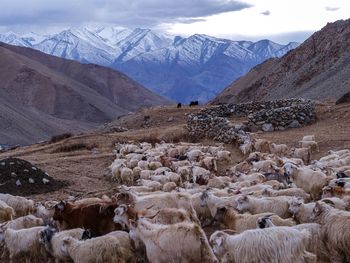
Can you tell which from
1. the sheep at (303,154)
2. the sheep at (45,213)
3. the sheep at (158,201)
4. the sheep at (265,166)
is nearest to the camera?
the sheep at (158,201)

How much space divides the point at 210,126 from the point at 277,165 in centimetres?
1213

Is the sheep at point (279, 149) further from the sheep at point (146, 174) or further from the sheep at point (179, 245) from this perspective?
the sheep at point (179, 245)

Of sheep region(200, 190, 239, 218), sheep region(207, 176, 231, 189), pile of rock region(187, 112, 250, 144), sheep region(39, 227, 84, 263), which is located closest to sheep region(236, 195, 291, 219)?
sheep region(200, 190, 239, 218)

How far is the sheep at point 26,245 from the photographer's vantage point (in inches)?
357

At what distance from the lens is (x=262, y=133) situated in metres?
26.5

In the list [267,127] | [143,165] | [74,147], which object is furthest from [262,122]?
[143,165]

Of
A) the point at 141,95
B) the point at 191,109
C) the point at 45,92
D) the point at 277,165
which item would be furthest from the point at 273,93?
the point at 141,95

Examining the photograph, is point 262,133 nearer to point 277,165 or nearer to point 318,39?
point 277,165

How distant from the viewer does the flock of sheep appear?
729cm

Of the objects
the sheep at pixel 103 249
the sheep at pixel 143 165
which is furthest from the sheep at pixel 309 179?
the sheep at pixel 143 165

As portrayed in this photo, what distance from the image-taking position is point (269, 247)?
7.05 metres

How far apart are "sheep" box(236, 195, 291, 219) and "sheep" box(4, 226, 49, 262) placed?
359cm

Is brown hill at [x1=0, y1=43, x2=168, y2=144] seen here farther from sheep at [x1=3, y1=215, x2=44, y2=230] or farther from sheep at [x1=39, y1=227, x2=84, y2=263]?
sheep at [x1=39, y1=227, x2=84, y2=263]

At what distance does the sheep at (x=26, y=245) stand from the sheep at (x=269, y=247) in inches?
135
